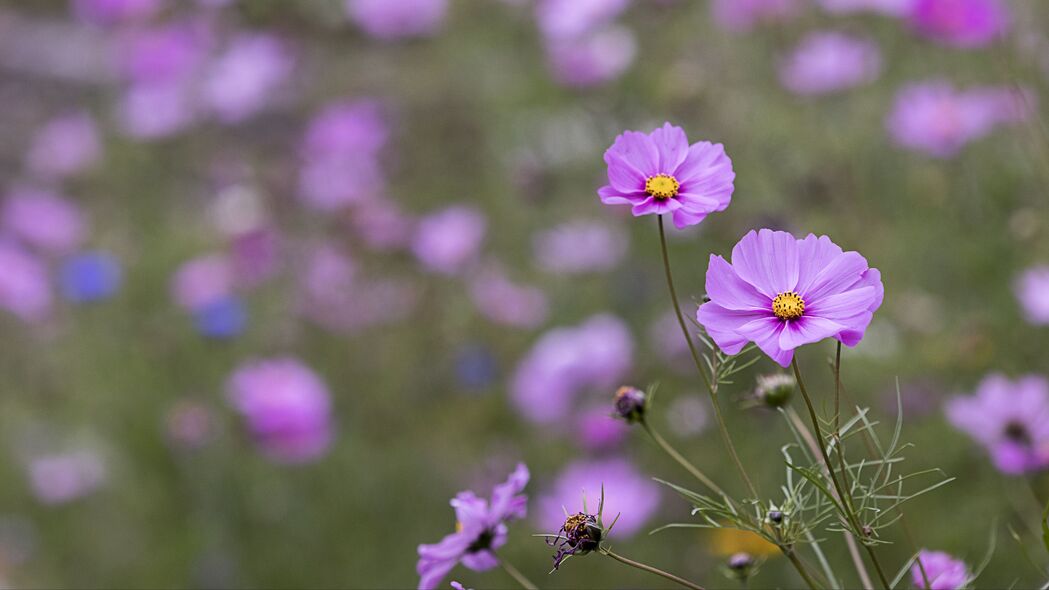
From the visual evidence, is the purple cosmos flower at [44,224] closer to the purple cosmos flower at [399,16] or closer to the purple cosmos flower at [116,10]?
the purple cosmos flower at [116,10]

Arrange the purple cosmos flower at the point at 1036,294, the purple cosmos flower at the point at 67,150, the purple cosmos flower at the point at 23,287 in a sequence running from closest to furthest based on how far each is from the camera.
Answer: the purple cosmos flower at the point at 1036,294 < the purple cosmos flower at the point at 23,287 < the purple cosmos flower at the point at 67,150

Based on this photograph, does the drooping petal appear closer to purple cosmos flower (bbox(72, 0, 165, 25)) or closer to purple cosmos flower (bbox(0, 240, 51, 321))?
purple cosmos flower (bbox(0, 240, 51, 321))

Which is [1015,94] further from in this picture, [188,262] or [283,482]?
[188,262]

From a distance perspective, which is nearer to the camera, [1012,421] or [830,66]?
[1012,421]

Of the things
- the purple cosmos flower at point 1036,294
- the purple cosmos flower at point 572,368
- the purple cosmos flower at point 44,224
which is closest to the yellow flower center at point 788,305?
the purple cosmos flower at point 1036,294

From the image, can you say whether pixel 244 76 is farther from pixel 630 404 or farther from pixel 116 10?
pixel 630 404

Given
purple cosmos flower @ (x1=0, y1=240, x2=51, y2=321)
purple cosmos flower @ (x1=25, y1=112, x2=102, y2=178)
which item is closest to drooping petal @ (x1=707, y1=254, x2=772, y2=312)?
purple cosmos flower @ (x1=0, y1=240, x2=51, y2=321)

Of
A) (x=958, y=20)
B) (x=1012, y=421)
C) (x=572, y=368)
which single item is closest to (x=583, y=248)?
(x=572, y=368)
